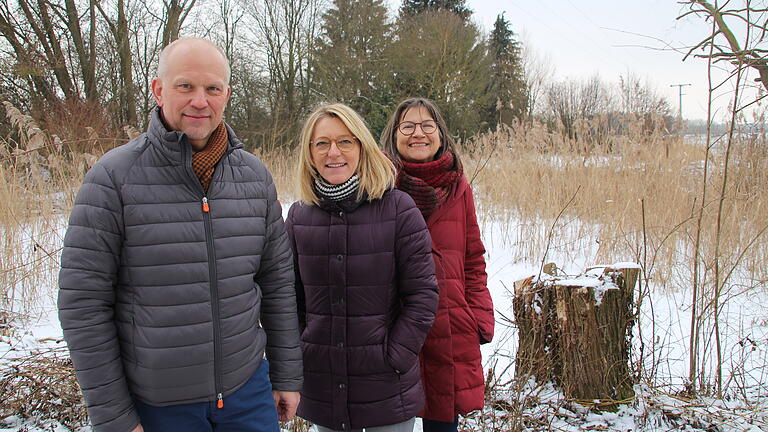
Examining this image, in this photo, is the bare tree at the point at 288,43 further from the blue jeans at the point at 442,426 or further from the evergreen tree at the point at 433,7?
the blue jeans at the point at 442,426

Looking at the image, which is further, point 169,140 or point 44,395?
point 44,395

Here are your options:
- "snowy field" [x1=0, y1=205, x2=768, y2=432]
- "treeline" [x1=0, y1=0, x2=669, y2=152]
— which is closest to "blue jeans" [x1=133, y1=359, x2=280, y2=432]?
"snowy field" [x1=0, y1=205, x2=768, y2=432]

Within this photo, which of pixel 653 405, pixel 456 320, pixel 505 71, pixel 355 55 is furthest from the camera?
pixel 505 71

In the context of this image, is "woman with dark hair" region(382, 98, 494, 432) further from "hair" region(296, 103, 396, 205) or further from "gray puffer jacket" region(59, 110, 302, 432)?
"gray puffer jacket" region(59, 110, 302, 432)

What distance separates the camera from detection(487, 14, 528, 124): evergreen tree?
18466mm

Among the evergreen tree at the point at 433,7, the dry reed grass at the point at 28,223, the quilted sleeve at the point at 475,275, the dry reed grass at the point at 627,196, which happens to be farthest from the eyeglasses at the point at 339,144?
the evergreen tree at the point at 433,7

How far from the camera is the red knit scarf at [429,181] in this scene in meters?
1.74

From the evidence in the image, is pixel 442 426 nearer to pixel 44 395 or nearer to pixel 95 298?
pixel 95 298

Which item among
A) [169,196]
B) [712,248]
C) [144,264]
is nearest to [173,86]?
[169,196]

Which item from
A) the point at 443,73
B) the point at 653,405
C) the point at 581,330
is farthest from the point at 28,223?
the point at 443,73

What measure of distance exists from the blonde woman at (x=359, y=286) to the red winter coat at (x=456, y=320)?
0.15 m

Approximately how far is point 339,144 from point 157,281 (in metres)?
0.69

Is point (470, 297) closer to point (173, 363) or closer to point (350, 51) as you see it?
point (173, 363)

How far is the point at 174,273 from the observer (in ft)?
3.89
